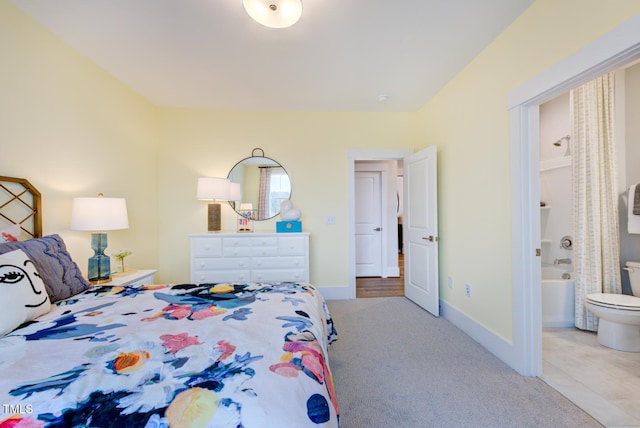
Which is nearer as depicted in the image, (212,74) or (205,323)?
(205,323)

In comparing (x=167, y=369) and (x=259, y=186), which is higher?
(x=259, y=186)

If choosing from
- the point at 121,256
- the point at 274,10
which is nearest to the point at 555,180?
the point at 274,10

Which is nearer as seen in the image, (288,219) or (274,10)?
(274,10)

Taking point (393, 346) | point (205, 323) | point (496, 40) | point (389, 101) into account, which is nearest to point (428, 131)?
point (389, 101)

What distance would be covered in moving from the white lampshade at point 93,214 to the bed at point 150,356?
397mm

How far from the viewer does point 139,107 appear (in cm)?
304

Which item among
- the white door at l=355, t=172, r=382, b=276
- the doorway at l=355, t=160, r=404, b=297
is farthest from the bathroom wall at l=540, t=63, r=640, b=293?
the white door at l=355, t=172, r=382, b=276

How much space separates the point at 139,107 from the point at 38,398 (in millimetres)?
3227

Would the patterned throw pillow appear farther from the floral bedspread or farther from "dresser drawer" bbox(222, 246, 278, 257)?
"dresser drawer" bbox(222, 246, 278, 257)

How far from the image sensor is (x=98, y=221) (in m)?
2.04

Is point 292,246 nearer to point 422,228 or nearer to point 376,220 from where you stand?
point 422,228

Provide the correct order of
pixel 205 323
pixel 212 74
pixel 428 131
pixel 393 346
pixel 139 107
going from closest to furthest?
pixel 205 323 < pixel 393 346 < pixel 212 74 < pixel 139 107 < pixel 428 131

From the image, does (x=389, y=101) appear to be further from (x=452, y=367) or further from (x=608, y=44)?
(x=452, y=367)

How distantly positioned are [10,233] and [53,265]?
435 millimetres
